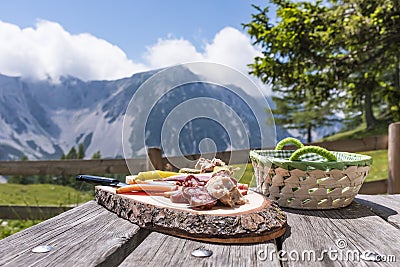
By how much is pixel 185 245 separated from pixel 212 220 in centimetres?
8

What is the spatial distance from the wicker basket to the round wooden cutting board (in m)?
0.16

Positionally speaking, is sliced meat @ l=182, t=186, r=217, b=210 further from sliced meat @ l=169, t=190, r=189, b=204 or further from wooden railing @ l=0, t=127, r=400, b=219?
wooden railing @ l=0, t=127, r=400, b=219

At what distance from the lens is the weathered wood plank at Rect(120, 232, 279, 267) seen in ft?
2.19

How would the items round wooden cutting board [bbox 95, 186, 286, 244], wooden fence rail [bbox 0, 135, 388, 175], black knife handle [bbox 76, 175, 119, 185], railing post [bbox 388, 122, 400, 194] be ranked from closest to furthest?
round wooden cutting board [bbox 95, 186, 286, 244] → black knife handle [bbox 76, 175, 119, 185] → railing post [bbox 388, 122, 400, 194] → wooden fence rail [bbox 0, 135, 388, 175]

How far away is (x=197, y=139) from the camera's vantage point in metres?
1.17

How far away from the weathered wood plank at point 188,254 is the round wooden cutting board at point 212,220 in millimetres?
20

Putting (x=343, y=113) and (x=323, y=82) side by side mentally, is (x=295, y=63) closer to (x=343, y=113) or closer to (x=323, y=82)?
(x=323, y=82)

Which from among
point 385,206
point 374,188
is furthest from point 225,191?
point 374,188

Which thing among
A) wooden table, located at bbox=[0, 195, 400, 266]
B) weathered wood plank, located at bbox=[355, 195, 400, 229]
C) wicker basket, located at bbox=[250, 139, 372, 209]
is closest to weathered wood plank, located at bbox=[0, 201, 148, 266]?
wooden table, located at bbox=[0, 195, 400, 266]

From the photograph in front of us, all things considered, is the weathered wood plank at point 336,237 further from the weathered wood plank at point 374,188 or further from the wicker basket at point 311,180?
the weathered wood plank at point 374,188

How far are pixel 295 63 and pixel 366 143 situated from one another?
131 inches

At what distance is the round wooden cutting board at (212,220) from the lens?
0.78 m

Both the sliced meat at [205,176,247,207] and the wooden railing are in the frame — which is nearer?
the sliced meat at [205,176,247,207]

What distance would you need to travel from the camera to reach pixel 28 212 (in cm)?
340
